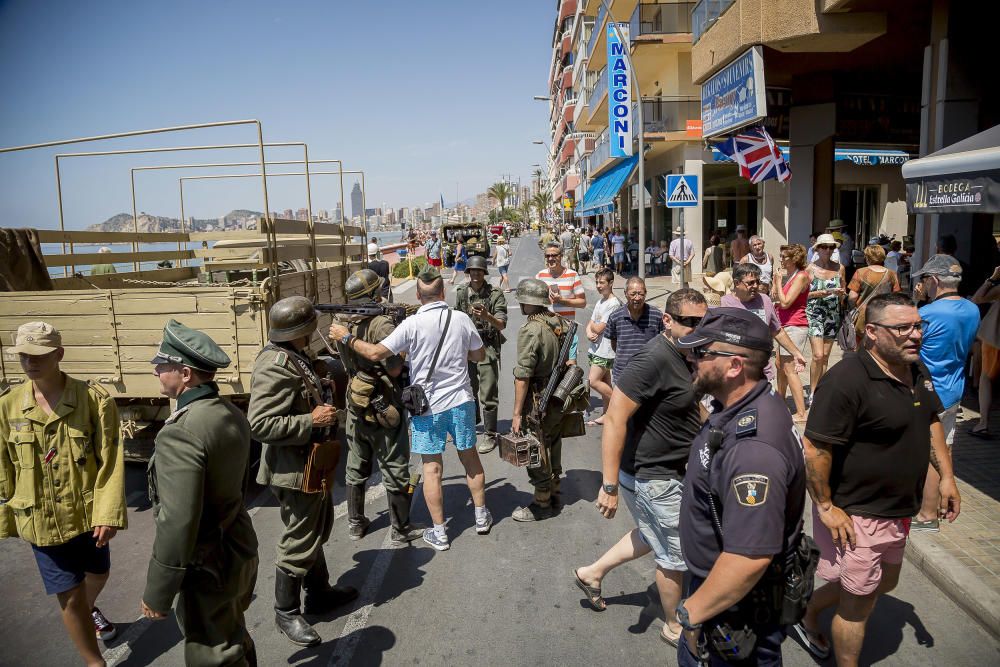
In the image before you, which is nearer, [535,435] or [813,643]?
[813,643]

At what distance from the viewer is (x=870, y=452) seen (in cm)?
289

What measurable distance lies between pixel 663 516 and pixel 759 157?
10122 mm

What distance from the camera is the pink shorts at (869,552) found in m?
2.94

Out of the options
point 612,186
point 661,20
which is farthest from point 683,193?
point 612,186

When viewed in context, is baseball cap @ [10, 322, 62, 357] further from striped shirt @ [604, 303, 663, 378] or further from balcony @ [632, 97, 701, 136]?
balcony @ [632, 97, 701, 136]

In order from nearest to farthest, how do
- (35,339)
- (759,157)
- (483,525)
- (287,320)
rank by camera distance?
1. (35,339)
2. (287,320)
3. (483,525)
4. (759,157)

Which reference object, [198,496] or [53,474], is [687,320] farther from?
[53,474]

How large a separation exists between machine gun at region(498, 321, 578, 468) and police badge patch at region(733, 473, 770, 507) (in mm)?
2823

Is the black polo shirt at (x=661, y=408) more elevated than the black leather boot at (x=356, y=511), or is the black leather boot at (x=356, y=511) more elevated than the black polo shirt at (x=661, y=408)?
the black polo shirt at (x=661, y=408)

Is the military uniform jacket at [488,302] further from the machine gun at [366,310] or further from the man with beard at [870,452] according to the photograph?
the man with beard at [870,452]

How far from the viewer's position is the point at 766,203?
21.6 metres

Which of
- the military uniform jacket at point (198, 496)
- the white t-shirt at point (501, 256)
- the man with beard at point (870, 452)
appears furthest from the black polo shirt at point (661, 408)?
the white t-shirt at point (501, 256)

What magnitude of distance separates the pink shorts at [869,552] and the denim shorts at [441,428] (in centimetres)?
247

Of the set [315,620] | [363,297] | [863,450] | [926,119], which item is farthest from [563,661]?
[926,119]
